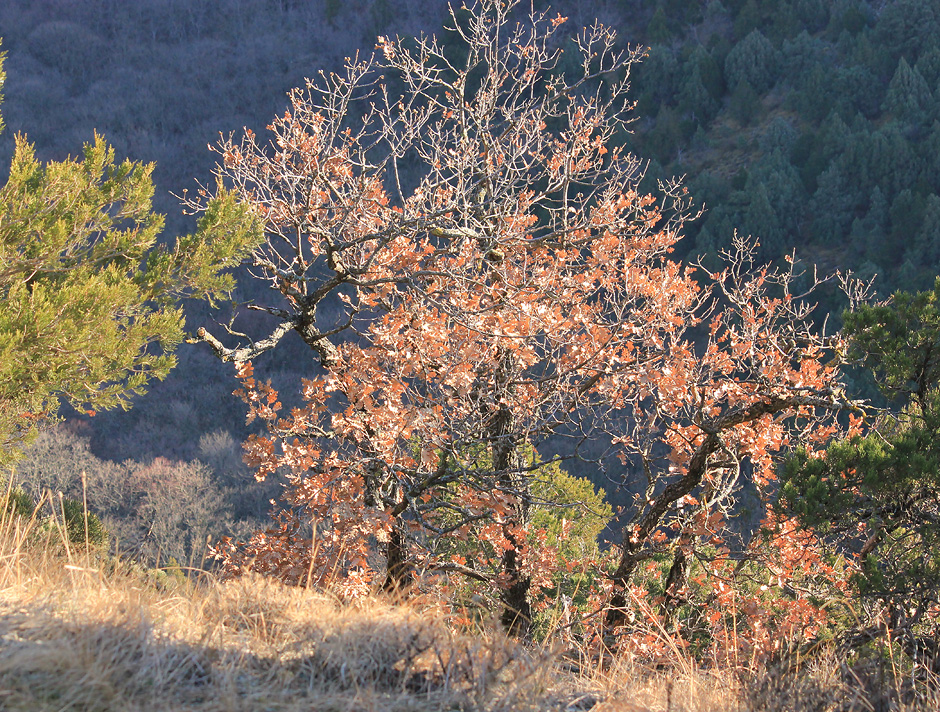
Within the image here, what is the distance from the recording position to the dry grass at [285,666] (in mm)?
2094

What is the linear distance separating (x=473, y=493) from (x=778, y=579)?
232 centimetres

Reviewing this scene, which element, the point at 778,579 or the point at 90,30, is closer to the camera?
the point at 778,579

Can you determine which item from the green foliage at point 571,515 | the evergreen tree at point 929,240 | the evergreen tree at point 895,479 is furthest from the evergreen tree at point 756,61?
the evergreen tree at point 895,479

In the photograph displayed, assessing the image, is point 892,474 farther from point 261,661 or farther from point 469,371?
point 261,661

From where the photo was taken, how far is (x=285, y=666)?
7.60 feet

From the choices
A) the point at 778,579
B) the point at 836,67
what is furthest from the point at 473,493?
the point at 836,67

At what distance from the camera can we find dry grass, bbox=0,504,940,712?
6.87 ft

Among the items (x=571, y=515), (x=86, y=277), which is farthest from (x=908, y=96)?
(x=86, y=277)

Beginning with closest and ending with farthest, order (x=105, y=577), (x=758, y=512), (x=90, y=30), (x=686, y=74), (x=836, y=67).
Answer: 1. (x=105, y=577)
2. (x=758, y=512)
3. (x=836, y=67)
4. (x=686, y=74)
5. (x=90, y=30)

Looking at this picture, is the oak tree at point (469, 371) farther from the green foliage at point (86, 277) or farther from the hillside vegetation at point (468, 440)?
the green foliage at point (86, 277)

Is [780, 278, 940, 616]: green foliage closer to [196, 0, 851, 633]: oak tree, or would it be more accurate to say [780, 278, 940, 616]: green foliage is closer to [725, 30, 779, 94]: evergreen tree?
[196, 0, 851, 633]: oak tree

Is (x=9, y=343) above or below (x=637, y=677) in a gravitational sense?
above

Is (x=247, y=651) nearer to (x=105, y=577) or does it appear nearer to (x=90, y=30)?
(x=105, y=577)

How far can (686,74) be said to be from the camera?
30953mm
